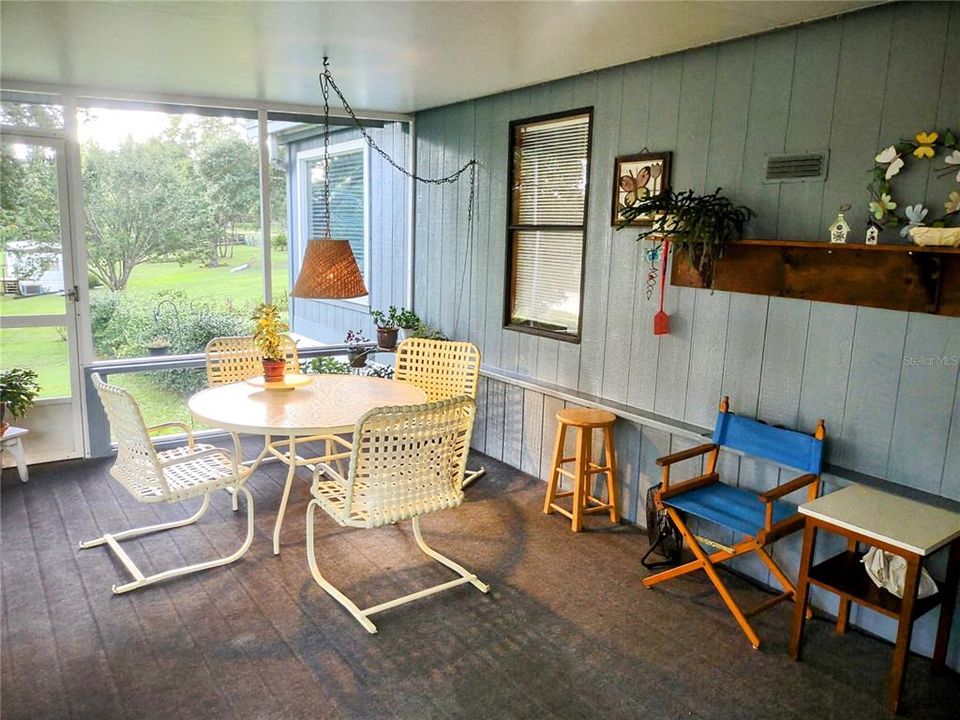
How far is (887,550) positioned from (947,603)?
0.46m

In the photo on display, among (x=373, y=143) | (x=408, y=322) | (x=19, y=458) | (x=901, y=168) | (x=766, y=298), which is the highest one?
(x=373, y=143)

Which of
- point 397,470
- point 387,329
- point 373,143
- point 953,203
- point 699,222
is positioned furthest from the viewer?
point 373,143

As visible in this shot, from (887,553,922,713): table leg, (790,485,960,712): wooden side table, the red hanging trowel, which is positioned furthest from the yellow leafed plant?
(887,553,922,713): table leg

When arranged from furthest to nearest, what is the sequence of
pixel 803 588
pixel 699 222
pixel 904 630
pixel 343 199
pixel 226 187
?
pixel 343 199 < pixel 226 187 < pixel 699 222 < pixel 803 588 < pixel 904 630

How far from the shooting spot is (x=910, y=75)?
2.59 metres

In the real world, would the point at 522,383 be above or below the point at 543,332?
below

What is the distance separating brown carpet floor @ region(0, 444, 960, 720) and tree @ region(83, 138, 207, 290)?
1903mm

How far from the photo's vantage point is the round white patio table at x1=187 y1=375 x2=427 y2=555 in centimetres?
301

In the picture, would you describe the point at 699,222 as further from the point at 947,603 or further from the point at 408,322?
the point at 408,322

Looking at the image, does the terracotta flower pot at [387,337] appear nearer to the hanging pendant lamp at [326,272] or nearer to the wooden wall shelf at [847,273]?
the hanging pendant lamp at [326,272]

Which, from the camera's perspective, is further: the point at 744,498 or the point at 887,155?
the point at 744,498

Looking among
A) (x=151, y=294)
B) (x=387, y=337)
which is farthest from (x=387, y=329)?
(x=151, y=294)

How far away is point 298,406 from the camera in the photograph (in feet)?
11.0

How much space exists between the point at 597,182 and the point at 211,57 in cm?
219
